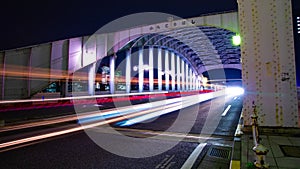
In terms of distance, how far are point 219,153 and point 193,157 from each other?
2.57 ft

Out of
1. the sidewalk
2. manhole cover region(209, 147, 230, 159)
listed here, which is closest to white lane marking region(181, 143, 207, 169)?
manhole cover region(209, 147, 230, 159)

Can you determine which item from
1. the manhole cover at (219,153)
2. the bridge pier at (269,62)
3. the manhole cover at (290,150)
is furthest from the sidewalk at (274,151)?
the bridge pier at (269,62)

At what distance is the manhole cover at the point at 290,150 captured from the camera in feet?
13.5

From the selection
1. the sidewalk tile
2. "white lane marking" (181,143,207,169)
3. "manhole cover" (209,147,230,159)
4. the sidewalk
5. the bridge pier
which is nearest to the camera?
the sidewalk tile

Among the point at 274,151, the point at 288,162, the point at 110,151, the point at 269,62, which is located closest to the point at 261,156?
the point at 288,162

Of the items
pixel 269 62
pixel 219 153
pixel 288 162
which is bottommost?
pixel 219 153

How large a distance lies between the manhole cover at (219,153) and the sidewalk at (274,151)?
24cm

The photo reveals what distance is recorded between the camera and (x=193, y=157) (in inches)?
→ 180

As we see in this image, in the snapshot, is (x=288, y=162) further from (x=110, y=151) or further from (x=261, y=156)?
(x=110, y=151)

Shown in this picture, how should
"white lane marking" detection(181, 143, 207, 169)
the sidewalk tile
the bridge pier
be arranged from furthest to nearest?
the bridge pier → "white lane marking" detection(181, 143, 207, 169) → the sidewalk tile

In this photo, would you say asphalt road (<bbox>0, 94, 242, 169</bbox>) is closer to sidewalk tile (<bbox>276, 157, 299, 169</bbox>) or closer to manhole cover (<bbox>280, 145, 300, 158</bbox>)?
sidewalk tile (<bbox>276, 157, 299, 169</bbox>)

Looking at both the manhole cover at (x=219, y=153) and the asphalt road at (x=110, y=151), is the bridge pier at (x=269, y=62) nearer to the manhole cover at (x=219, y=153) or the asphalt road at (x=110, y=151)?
the manhole cover at (x=219, y=153)

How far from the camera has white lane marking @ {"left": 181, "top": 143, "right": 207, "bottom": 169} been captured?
4035 mm

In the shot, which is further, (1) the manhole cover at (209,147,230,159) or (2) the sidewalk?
(1) the manhole cover at (209,147,230,159)
